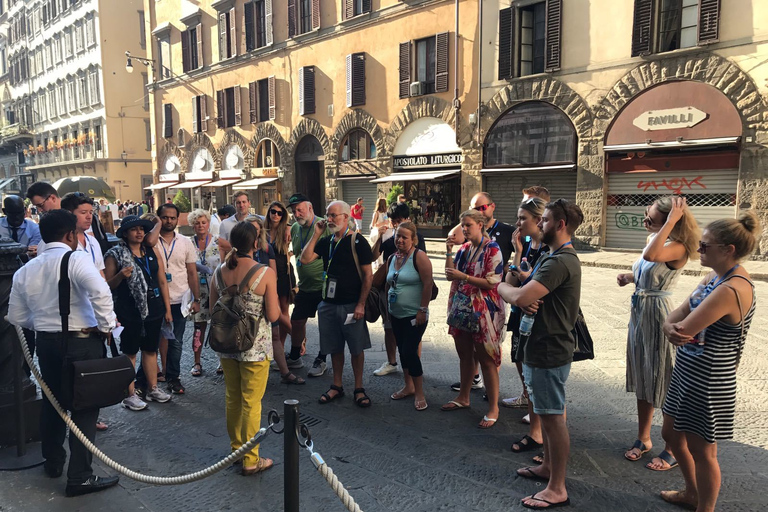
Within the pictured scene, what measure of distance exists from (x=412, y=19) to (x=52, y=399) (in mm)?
18903

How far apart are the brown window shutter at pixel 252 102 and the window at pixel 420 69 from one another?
895 centimetres

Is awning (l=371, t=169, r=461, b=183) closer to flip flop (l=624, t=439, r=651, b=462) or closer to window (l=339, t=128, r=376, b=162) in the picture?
window (l=339, t=128, r=376, b=162)

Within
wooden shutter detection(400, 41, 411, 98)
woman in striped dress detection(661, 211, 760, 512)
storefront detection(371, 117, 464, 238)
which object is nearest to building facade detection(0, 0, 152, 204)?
storefront detection(371, 117, 464, 238)

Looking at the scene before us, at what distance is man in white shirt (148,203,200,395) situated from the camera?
201 inches

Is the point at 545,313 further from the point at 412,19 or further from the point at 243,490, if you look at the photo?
the point at 412,19

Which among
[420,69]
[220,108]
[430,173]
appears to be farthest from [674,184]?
[220,108]

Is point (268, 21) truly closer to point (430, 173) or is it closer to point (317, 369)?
point (430, 173)

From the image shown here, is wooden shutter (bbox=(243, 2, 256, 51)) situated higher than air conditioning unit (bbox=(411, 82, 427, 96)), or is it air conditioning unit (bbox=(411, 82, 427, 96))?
wooden shutter (bbox=(243, 2, 256, 51))

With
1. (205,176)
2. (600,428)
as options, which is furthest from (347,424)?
(205,176)

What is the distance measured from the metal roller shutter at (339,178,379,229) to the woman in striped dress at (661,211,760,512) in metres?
19.2

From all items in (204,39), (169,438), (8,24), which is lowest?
(169,438)

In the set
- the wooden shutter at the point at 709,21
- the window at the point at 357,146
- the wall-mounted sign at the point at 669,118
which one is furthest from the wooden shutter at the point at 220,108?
the wooden shutter at the point at 709,21

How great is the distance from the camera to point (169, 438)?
13.9 feet

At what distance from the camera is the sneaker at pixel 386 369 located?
5.64m
